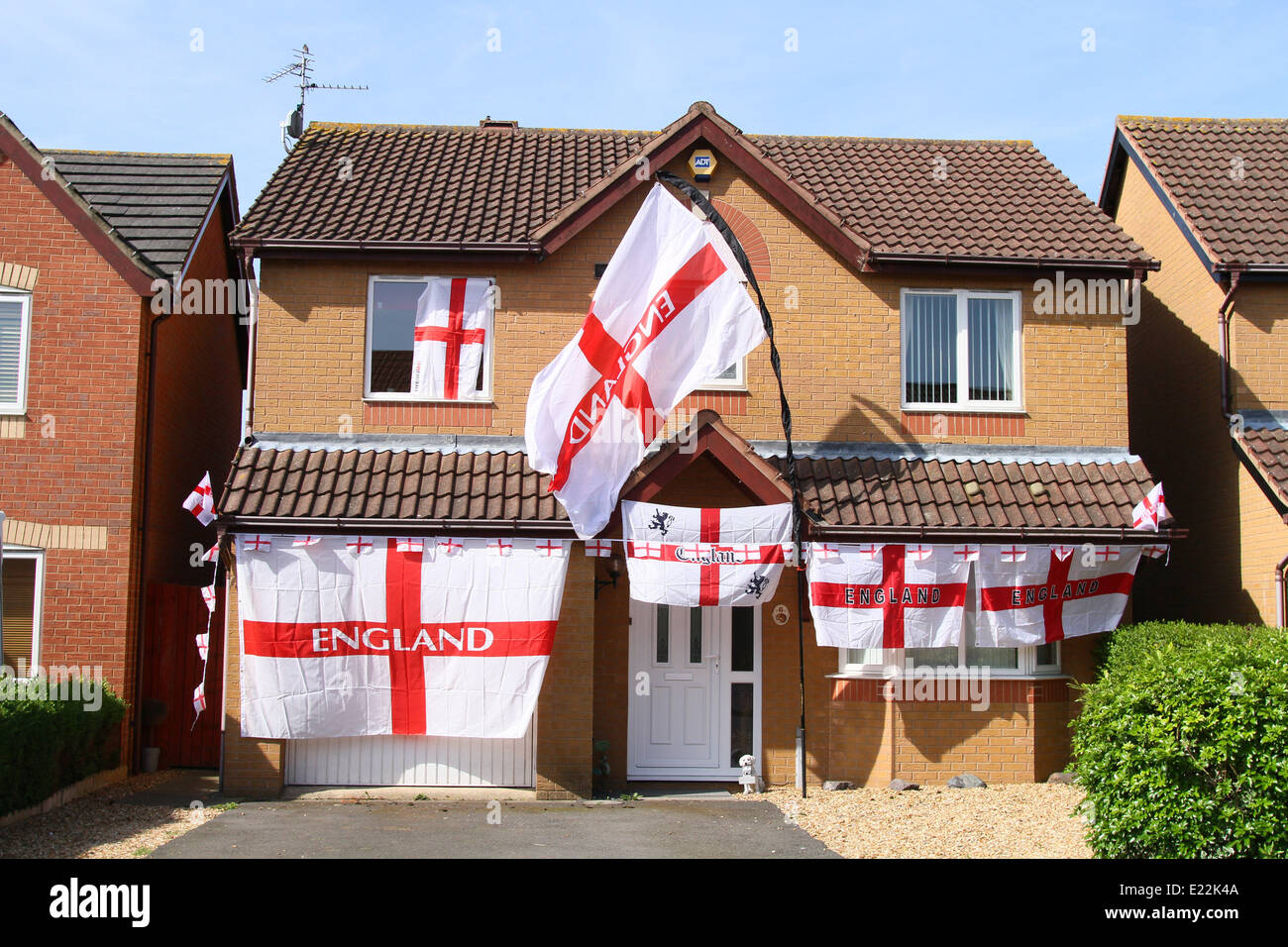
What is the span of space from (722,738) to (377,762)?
3717 mm

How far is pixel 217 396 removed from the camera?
55.3 ft

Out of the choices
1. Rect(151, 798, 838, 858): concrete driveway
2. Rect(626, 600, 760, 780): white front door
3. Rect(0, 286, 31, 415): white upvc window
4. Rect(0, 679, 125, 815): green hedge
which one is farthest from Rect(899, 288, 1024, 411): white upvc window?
Rect(0, 286, 31, 415): white upvc window

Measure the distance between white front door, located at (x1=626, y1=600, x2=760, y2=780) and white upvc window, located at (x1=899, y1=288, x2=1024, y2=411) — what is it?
334 centimetres

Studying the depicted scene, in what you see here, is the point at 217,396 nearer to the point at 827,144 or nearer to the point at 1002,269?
the point at 827,144

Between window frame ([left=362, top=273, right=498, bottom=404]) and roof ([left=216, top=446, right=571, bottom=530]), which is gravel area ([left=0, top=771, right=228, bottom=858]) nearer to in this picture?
roof ([left=216, top=446, right=571, bottom=530])

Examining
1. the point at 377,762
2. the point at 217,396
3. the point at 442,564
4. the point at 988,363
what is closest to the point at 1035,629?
the point at 988,363

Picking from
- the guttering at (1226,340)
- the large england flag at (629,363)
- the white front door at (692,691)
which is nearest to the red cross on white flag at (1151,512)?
the guttering at (1226,340)

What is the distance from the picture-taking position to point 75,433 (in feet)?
43.7

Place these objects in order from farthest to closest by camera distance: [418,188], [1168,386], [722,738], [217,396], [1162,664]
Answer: [217,396]
[1168,386]
[418,188]
[722,738]
[1162,664]

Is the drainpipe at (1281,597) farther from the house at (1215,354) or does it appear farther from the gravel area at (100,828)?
the gravel area at (100,828)

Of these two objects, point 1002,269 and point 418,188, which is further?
point 418,188

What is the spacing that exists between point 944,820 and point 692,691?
3.28 meters

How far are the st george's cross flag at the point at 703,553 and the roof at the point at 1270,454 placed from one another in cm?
554

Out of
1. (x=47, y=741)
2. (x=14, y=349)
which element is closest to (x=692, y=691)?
(x=47, y=741)
